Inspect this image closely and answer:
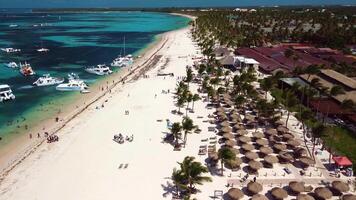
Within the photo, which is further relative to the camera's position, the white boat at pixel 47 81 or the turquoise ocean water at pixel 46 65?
the white boat at pixel 47 81

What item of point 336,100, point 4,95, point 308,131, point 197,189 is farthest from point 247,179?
point 4,95

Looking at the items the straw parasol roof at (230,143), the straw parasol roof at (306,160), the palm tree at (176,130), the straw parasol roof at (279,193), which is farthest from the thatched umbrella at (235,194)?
the palm tree at (176,130)

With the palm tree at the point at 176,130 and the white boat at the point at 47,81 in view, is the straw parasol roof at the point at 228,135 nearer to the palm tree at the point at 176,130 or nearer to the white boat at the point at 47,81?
the palm tree at the point at 176,130

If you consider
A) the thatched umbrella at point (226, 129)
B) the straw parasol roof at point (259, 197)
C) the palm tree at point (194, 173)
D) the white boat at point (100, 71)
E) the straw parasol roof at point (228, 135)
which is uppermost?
the palm tree at point (194, 173)

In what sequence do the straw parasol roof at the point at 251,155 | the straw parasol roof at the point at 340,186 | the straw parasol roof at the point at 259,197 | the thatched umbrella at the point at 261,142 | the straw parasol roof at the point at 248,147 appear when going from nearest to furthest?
the straw parasol roof at the point at 259,197, the straw parasol roof at the point at 340,186, the straw parasol roof at the point at 251,155, the straw parasol roof at the point at 248,147, the thatched umbrella at the point at 261,142

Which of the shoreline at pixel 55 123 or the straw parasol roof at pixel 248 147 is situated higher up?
the straw parasol roof at pixel 248 147
